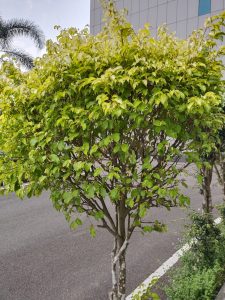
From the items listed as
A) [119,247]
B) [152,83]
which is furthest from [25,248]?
[152,83]

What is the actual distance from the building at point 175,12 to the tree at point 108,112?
80.9ft

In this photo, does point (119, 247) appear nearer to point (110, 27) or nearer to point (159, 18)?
point (110, 27)

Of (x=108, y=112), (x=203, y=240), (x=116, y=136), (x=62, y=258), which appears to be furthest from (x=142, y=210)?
(x=62, y=258)

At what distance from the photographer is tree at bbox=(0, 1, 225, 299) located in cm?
256

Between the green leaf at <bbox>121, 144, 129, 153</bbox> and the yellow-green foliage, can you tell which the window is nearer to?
the yellow-green foliage

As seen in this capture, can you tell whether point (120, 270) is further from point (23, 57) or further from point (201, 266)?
point (23, 57)

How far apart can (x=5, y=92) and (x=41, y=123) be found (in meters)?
0.43

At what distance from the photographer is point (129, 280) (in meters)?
4.89

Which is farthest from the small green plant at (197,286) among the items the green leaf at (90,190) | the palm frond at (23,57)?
the palm frond at (23,57)

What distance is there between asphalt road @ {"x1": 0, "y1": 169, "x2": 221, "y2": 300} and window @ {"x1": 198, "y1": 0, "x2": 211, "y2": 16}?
24113 mm

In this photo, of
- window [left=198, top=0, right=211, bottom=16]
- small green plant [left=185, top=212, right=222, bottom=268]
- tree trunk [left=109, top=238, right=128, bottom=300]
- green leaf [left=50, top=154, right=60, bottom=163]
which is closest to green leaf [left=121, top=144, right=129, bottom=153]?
green leaf [left=50, top=154, right=60, bottom=163]

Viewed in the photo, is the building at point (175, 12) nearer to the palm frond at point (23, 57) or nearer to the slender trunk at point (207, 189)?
the palm frond at point (23, 57)

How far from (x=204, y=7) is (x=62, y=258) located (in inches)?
1078

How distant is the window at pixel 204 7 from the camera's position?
27.0m
